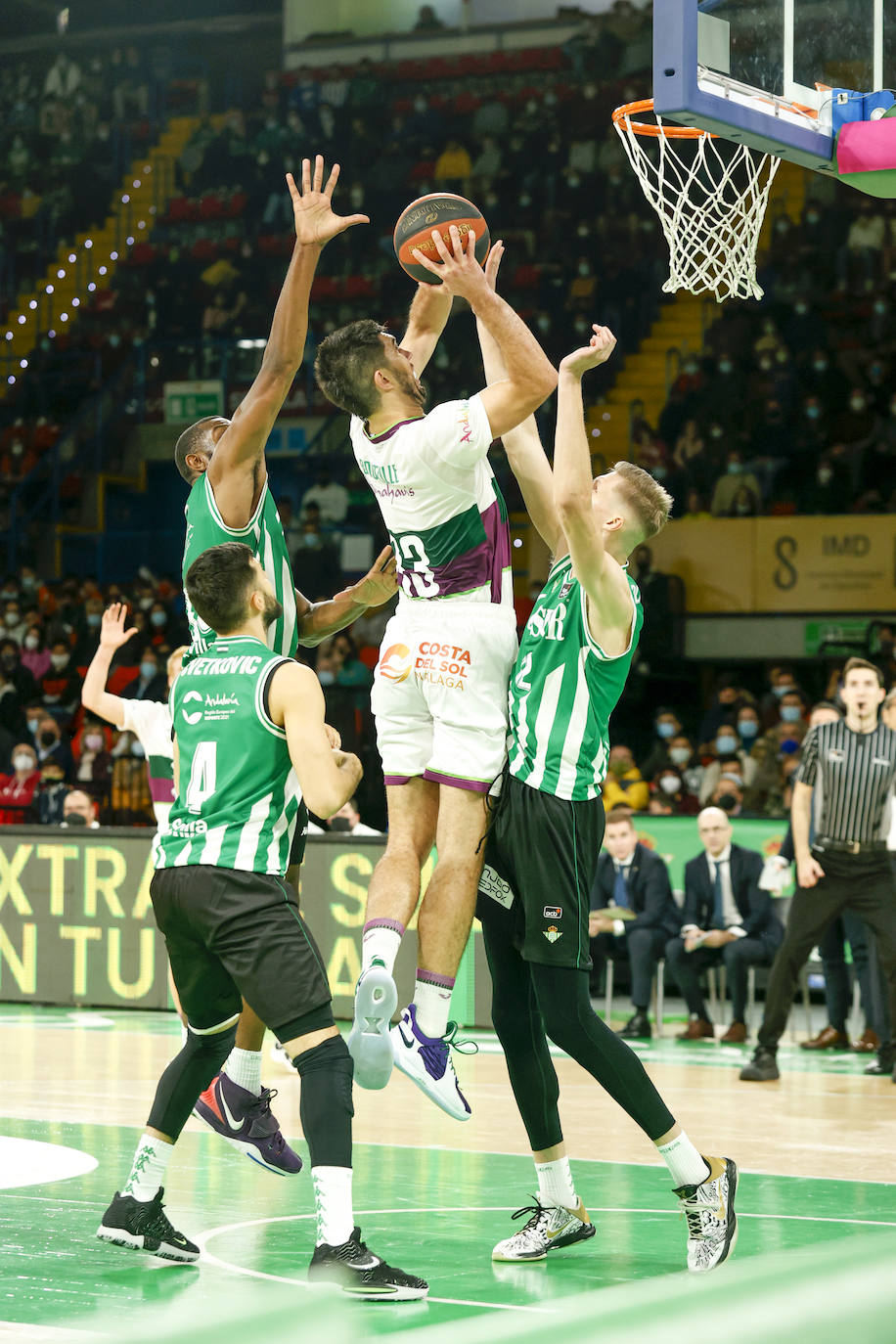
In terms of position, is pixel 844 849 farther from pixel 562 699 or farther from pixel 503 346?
pixel 503 346

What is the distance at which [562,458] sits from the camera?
17.1 ft

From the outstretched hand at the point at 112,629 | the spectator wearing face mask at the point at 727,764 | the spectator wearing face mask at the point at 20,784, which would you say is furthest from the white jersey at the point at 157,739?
the spectator wearing face mask at the point at 20,784

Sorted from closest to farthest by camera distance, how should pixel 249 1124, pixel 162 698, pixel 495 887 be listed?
pixel 495 887 → pixel 249 1124 → pixel 162 698

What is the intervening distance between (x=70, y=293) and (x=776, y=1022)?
66.5 feet

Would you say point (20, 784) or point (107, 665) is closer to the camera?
point (107, 665)

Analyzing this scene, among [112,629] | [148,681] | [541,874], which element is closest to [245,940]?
[541,874]

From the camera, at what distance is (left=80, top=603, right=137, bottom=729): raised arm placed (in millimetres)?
8008

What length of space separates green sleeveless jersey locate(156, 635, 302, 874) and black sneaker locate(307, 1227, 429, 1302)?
1050mm

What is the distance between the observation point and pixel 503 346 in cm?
510

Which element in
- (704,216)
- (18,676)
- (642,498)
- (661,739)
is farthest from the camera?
(18,676)

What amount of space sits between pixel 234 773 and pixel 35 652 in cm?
1650

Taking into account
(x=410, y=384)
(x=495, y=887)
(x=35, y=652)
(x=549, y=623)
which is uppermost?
(x=410, y=384)

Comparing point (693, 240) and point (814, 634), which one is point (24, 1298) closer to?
point (693, 240)

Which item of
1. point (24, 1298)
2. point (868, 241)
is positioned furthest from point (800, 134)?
point (868, 241)
